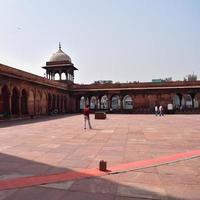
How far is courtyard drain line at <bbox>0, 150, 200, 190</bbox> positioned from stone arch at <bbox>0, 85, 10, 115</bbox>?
19.0 m

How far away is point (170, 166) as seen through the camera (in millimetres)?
6184

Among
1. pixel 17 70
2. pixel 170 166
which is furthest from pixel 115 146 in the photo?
pixel 17 70

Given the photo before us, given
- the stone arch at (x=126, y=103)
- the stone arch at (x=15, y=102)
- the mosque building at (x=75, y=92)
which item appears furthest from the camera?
the stone arch at (x=126, y=103)

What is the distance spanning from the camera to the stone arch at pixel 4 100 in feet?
76.6

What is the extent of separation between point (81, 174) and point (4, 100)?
20381 millimetres

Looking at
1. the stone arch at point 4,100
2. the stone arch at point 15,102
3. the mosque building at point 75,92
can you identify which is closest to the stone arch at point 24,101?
the mosque building at point 75,92

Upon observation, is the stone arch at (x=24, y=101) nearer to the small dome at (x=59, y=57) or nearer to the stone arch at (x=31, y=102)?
the stone arch at (x=31, y=102)

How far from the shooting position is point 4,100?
79.1 feet

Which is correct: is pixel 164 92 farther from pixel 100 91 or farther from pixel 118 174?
pixel 118 174

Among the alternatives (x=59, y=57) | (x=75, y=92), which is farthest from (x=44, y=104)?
(x=59, y=57)

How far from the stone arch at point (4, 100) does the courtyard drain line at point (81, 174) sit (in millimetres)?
18966

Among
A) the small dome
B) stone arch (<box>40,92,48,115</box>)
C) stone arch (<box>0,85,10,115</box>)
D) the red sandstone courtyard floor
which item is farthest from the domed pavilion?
the red sandstone courtyard floor

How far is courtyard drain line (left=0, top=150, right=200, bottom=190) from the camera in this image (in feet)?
16.2

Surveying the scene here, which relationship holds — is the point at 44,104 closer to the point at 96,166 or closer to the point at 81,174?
the point at 96,166
